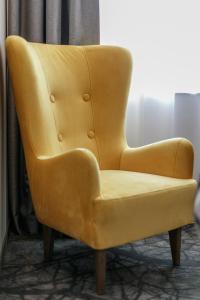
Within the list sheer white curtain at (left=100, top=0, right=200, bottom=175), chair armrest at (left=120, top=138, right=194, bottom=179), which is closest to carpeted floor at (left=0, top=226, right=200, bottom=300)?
chair armrest at (left=120, top=138, right=194, bottom=179)

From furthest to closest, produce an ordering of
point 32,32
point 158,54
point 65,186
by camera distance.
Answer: point 158,54 < point 32,32 < point 65,186

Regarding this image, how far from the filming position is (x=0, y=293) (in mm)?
1680

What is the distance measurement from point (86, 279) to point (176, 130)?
1.16 metres

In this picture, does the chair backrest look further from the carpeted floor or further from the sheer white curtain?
the carpeted floor

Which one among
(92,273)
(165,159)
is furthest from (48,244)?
(165,159)

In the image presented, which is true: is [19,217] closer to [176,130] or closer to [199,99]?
[176,130]

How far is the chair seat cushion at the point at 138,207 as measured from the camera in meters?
1.57

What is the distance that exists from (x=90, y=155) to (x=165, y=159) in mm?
527

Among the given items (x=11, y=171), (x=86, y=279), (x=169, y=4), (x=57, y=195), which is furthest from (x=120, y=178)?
(x=169, y=4)

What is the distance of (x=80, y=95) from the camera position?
7.22ft

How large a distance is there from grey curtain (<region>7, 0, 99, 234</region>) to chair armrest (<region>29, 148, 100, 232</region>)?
1.66ft

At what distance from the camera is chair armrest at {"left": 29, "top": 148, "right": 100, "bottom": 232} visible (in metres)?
1.57

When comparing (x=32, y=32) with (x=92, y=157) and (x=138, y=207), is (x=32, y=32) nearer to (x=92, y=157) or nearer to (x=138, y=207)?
(x=92, y=157)

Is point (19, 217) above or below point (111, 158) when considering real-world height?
below
